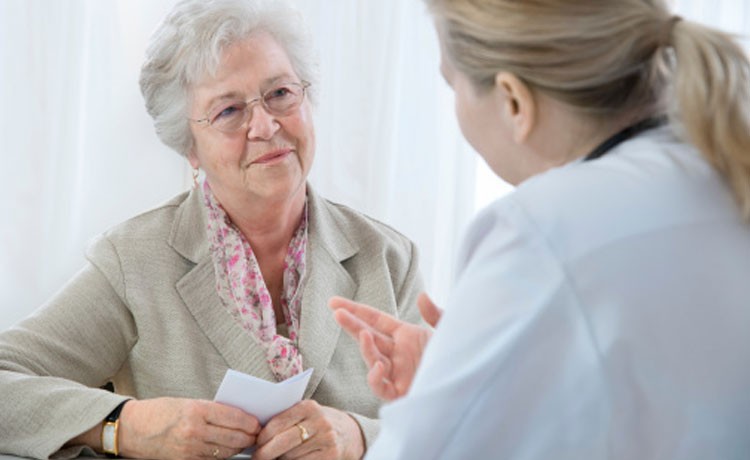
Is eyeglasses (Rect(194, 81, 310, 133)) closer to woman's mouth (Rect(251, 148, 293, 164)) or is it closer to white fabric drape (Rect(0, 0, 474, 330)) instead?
woman's mouth (Rect(251, 148, 293, 164))

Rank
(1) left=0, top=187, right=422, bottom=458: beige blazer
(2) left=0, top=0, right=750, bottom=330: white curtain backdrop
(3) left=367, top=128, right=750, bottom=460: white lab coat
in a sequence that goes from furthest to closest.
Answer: (2) left=0, top=0, right=750, bottom=330: white curtain backdrop, (1) left=0, top=187, right=422, bottom=458: beige blazer, (3) left=367, top=128, right=750, bottom=460: white lab coat

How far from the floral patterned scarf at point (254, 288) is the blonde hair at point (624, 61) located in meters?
1.10

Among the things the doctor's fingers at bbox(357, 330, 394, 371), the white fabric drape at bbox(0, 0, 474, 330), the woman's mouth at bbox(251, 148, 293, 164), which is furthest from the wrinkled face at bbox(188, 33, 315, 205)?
the doctor's fingers at bbox(357, 330, 394, 371)

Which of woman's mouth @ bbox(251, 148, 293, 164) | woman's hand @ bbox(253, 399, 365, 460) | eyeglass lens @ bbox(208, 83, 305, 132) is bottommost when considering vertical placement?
woman's hand @ bbox(253, 399, 365, 460)

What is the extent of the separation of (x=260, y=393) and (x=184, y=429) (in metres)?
0.17

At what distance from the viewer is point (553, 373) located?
44.4 inches

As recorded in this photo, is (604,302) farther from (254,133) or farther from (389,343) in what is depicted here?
(254,133)

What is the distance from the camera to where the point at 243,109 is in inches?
91.9

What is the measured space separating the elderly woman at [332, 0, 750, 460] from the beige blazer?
999 millimetres

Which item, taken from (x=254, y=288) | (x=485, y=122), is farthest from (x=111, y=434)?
(x=485, y=122)

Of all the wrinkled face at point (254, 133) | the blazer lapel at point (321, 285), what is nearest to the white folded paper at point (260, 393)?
the blazer lapel at point (321, 285)

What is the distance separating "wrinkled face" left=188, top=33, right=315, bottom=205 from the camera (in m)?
2.32

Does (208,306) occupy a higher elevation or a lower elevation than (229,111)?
lower

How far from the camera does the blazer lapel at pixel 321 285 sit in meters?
2.29
